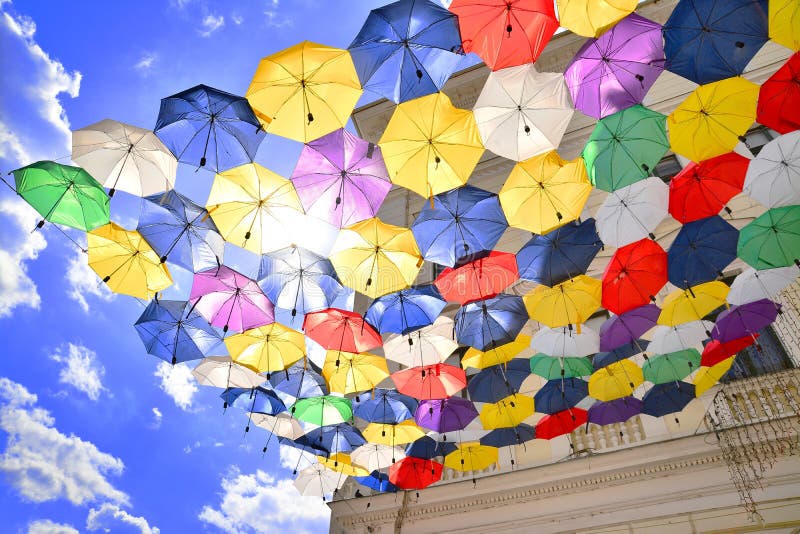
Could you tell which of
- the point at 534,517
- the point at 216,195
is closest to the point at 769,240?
the point at 534,517

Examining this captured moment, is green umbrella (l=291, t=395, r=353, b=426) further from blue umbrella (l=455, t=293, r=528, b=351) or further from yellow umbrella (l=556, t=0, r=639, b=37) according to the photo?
yellow umbrella (l=556, t=0, r=639, b=37)

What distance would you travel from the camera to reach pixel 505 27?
219 inches

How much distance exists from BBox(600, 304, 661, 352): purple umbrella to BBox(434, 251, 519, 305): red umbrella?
1.98 metres

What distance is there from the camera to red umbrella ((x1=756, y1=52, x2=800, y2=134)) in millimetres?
5820

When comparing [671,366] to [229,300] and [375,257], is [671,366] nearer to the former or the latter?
[375,257]

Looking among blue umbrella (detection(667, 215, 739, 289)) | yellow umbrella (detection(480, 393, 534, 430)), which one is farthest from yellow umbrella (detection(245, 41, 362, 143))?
yellow umbrella (detection(480, 393, 534, 430))

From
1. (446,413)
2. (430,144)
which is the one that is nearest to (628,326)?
(446,413)

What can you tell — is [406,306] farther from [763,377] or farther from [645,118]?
[763,377]

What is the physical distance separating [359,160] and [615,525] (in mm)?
8331

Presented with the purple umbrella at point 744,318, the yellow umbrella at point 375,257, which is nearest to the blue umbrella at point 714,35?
the purple umbrella at point 744,318

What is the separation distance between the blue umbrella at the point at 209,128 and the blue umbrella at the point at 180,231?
0.73 meters

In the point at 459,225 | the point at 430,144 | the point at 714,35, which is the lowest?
the point at 459,225

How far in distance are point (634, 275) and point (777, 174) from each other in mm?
2259

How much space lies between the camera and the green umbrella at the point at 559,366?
28.9 feet
